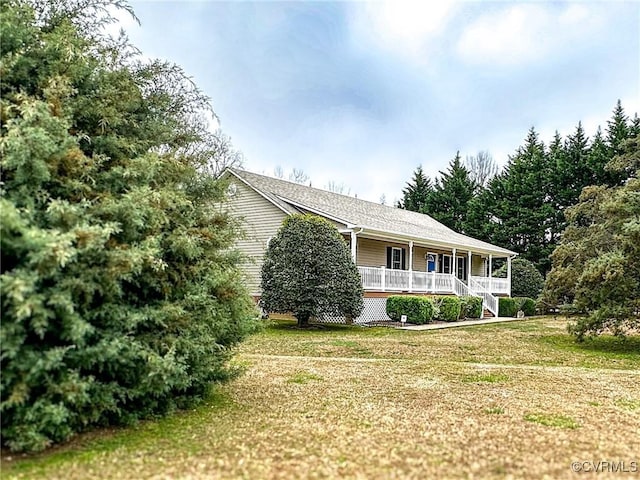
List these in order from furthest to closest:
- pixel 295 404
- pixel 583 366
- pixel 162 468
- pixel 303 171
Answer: pixel 303 171 < pixel 583 366 < pixel 295 404 < pixel 162 468

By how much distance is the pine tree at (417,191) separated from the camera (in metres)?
42.8

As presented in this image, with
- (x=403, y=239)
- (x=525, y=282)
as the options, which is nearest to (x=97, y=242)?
(x=403, y=239)

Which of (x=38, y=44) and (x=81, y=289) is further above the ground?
(x=38, y=44)

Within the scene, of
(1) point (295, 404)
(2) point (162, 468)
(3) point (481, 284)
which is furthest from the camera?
(3) point (481, 284)

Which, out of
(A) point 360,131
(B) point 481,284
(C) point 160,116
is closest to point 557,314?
(B) point 481,284

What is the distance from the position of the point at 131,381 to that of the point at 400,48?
1272 centimetres

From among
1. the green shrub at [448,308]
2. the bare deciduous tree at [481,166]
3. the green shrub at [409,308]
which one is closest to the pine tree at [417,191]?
the bare deciduous tree at [481,166]

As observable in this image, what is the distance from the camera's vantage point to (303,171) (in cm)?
4388

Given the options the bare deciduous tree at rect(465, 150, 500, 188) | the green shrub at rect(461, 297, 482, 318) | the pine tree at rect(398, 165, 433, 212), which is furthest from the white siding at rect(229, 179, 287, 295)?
the bare deciduous tree at rect(465, 150, 500, 188)

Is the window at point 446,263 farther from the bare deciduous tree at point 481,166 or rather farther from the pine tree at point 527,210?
the bare deciduous tree at point 481,166

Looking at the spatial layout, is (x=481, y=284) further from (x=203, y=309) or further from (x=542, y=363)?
(x=203, y=309)

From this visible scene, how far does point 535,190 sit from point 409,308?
21676mm

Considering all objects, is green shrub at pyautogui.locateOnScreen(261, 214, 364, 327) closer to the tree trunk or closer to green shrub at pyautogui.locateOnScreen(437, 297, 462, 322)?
the tree trunk

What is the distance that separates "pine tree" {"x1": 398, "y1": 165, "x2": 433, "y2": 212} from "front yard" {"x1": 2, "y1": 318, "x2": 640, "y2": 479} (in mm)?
32813
